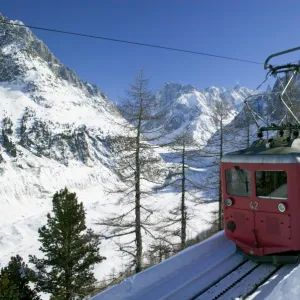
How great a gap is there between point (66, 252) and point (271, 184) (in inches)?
433

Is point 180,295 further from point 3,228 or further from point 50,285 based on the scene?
point 3,228

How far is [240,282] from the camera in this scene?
5.60m

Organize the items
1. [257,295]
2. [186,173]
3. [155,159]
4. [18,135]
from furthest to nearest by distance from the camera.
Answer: [18,135]
[186,173]
[155,159]
[257,295]

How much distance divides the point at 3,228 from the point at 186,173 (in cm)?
7434

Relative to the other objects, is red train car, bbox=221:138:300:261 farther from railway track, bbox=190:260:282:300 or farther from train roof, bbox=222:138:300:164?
railway track, bbox=190:260:282:300

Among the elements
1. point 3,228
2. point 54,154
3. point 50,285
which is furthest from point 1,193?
point 50,285

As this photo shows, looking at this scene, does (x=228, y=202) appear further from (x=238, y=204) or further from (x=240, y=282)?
(x=240, y=282)

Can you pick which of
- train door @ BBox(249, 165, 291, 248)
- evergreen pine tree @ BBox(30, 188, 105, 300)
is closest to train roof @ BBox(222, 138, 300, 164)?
train door @ BBox(249, 165, 291, 248)

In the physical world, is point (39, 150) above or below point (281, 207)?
above

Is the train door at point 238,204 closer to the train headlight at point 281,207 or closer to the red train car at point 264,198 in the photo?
the red train car at point 264,198

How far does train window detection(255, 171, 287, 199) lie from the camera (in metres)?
5.84

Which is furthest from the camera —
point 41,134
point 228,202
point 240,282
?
point 41,134

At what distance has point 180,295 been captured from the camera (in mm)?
5246

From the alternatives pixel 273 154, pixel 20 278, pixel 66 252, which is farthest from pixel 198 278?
pixel 20 278
